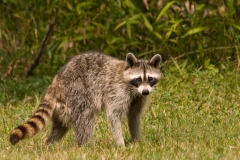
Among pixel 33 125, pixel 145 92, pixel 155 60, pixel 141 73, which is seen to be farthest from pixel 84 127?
pixel 155 60

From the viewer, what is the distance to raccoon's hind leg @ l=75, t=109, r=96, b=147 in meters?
7.10

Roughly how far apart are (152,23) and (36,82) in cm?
182

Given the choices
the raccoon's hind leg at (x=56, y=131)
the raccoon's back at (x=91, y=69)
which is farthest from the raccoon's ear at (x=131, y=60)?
the raccoon's hind leg at (x=56, y=131)

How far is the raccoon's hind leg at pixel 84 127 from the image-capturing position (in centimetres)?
710

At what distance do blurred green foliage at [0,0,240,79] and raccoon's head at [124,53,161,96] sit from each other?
2370 millimetres

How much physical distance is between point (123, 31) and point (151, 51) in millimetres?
758

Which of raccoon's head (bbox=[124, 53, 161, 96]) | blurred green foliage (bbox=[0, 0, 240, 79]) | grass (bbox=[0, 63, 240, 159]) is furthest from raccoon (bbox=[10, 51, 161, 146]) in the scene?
blurred green foliage (bbox=[0, 0, 240, 79])

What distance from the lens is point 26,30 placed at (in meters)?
11.3

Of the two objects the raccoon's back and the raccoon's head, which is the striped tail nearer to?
the raccoon's back

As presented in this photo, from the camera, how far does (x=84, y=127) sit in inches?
279

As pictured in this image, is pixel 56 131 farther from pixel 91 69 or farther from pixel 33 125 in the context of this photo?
pixel 91 69

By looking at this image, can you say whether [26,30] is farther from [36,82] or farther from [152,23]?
[152,23]

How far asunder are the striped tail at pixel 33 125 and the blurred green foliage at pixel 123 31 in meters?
3.01

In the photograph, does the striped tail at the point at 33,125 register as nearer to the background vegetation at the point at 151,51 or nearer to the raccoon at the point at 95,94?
the raccoon at the point at 95,94
